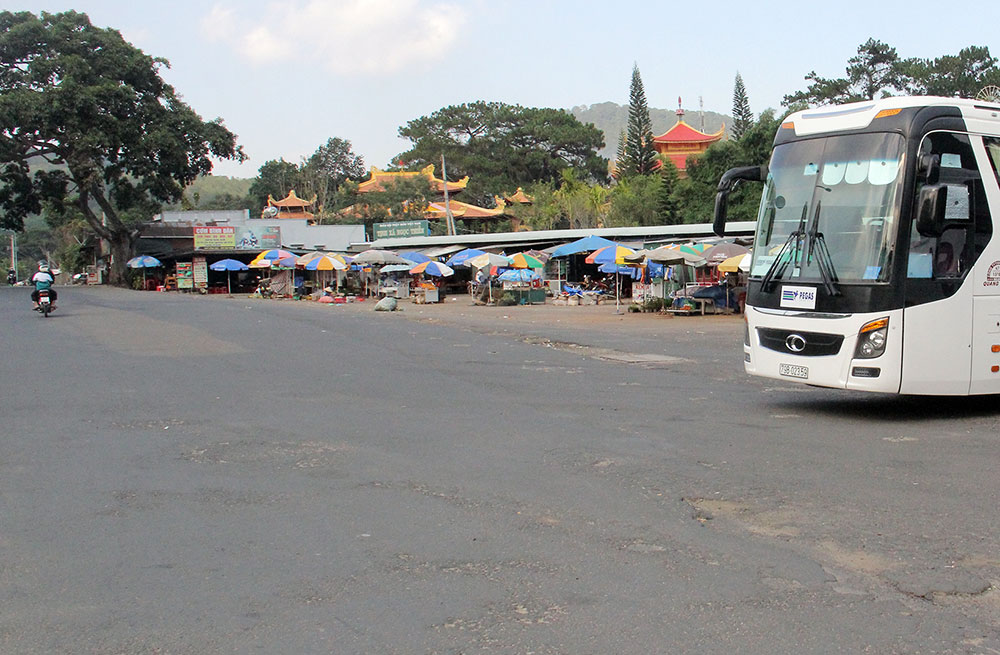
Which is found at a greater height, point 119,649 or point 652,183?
point 652,183

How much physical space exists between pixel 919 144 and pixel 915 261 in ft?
3.59

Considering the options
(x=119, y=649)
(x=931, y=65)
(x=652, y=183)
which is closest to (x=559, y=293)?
(x=652, y=183)

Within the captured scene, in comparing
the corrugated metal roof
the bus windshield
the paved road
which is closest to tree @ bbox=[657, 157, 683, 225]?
the corrugated metal roof

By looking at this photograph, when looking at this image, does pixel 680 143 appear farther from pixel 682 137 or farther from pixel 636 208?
pixel 636 208

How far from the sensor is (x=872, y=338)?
8906mm

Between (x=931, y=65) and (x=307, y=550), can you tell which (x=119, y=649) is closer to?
(x=307, y=550)

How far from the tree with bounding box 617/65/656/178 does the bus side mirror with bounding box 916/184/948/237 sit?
2226 inches

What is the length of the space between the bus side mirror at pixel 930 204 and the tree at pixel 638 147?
5654cm

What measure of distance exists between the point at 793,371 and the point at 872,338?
87 centimetres

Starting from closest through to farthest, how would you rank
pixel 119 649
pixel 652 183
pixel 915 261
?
pixel 119 649 < pixel 915 261 < pixel 652 183

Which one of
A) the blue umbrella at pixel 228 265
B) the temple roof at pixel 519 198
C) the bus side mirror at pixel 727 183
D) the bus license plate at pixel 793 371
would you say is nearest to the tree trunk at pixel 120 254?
the blue umbrella at pixel 228 265

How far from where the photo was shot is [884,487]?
651cm

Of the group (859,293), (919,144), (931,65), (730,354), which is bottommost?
(730,354)

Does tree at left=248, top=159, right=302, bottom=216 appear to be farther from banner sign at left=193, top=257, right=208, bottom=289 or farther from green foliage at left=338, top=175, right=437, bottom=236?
banner sign at left=193, top=257, right=208, bottom=289
